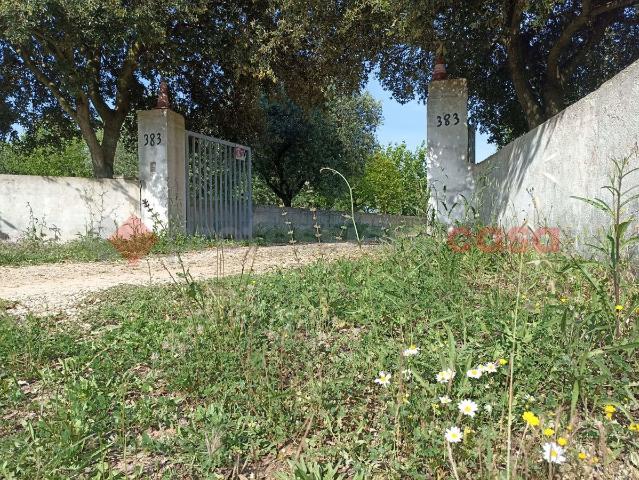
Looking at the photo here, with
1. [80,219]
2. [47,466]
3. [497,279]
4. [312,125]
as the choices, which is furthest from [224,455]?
[312,125]

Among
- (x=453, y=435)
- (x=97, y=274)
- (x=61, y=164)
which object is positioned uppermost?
(x=61, y=164)

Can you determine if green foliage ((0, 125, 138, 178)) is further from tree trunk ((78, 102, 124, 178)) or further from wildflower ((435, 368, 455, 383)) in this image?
wildflower ((435, 368, 455, 383))

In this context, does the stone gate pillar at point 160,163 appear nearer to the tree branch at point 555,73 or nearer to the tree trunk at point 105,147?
the tree trunk at point 105,147

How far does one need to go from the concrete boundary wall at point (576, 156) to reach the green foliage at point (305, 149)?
614 inches

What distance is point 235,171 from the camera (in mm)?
12180

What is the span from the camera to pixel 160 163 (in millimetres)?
9930

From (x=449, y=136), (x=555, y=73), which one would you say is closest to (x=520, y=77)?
(x=555, y=73)

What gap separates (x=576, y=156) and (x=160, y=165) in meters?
7.71

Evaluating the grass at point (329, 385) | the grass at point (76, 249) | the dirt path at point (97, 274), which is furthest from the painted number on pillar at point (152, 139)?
the grass at point (329, 385)

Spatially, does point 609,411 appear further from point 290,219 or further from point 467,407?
point 290,219

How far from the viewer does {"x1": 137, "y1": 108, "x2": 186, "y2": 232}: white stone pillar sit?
990 cm

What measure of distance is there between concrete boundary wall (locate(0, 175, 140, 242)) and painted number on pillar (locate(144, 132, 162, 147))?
844mm

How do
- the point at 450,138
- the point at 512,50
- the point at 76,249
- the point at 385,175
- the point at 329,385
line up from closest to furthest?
1. the point at 329,385
2. the point at 450,138
3. the point at 76,249
4. the point at 512,50
5. the point at 385,175

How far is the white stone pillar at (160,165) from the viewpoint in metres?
9.90
